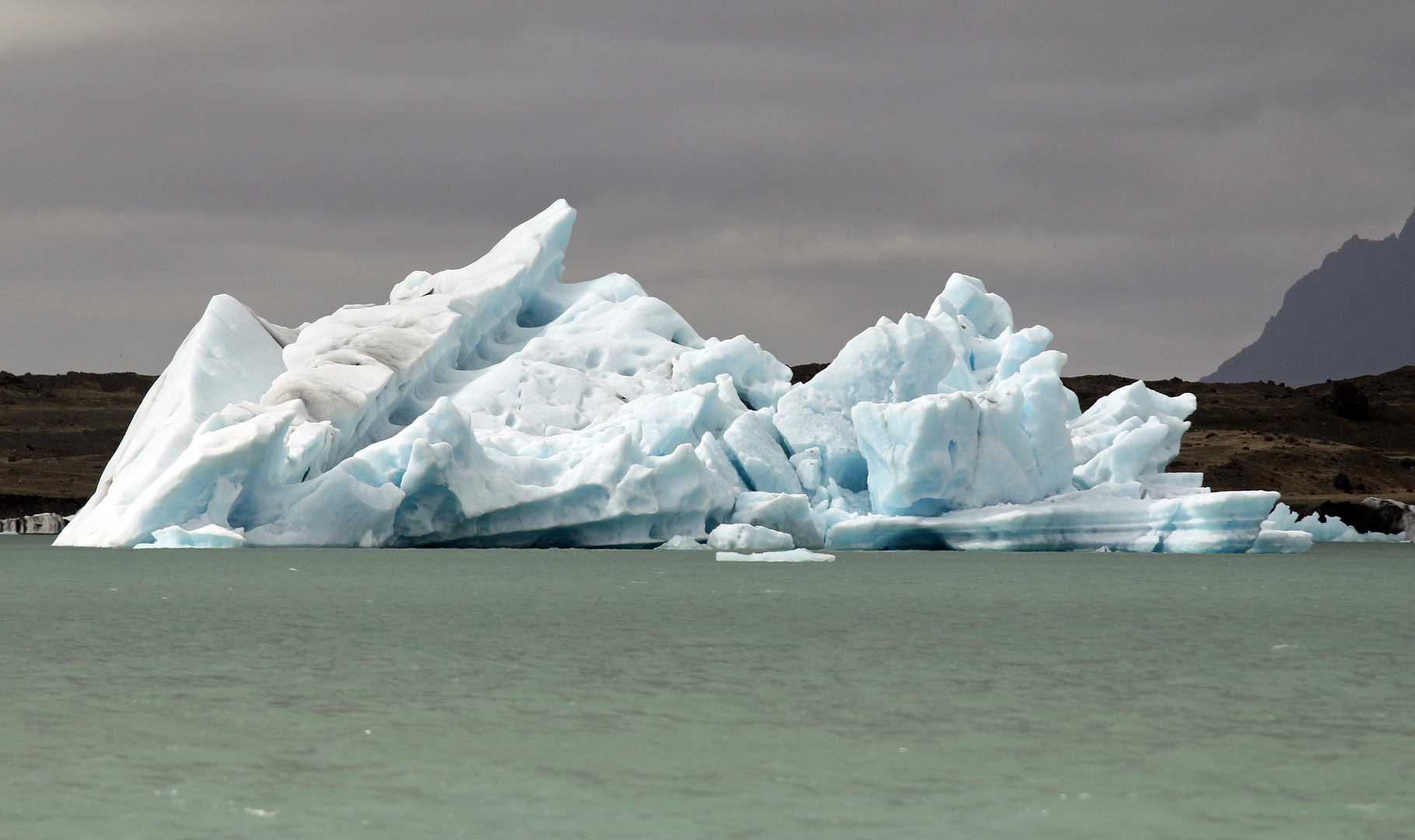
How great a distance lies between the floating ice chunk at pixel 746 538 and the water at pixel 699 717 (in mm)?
9467

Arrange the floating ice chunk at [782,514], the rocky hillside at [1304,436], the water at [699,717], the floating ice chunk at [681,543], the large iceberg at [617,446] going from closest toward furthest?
the water at [699,717] → the large iceberg at [617,446] → the floating ice chunk at [782,514] → the floating ice chunk at [681,543] → the rocky hillside at [1304,436]

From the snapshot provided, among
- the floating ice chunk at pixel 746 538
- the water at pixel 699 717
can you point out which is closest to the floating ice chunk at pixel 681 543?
the floating ice chunk at pixel 746 538

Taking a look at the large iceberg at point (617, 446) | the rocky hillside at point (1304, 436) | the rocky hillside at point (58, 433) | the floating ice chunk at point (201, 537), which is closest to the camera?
the floating ice chunk at point (201, 537)

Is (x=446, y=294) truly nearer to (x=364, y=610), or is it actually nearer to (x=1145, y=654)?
(x=364, y=610)

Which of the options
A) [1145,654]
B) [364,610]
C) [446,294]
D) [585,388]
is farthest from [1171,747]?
[446,294]

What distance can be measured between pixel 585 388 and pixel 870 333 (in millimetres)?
5787

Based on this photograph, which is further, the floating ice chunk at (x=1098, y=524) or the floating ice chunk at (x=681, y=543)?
the floating ice chunk at (x=681, y=543)

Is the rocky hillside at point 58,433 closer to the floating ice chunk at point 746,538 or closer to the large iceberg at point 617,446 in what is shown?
the large iceberg at point 617,446

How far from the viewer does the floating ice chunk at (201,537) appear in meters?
23.0

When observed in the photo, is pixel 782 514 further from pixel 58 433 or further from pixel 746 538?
pixel 58 433

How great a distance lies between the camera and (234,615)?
13156 mm

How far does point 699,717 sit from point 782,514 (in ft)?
59.9

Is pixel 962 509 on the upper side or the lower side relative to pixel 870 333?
lower

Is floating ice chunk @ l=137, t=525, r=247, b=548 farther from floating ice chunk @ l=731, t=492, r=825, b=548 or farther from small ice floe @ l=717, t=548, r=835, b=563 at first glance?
floating ice chunk @ l=731, t=492, r=825, b=548
